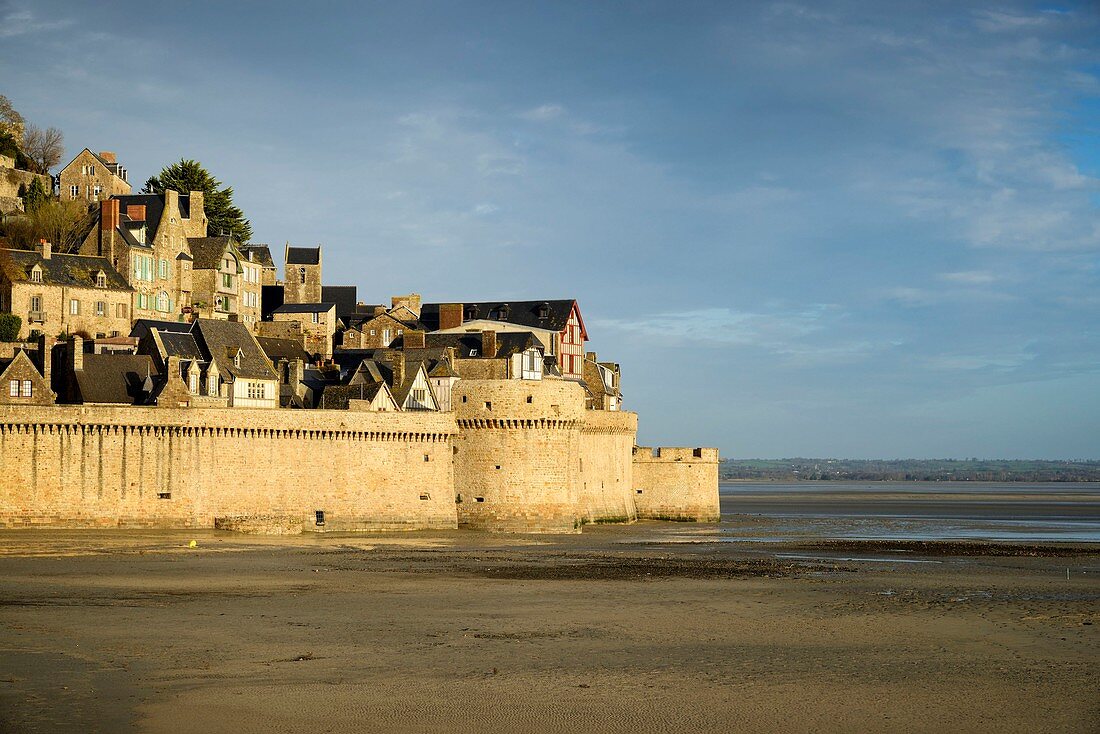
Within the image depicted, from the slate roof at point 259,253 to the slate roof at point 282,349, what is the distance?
14330 millimetres

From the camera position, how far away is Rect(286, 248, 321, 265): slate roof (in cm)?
8344

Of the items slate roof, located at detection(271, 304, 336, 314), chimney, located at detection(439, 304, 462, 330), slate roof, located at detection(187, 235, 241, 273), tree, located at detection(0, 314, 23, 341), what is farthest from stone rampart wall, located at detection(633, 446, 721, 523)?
A: tree, located at detection(0, 314, 23, 341)

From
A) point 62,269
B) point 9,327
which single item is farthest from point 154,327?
point 62,269

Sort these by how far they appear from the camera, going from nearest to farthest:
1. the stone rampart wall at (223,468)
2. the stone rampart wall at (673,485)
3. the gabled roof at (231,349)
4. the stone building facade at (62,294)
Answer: the stone rampart wall at (223,468)
the gabled roof at (231,349)
the stone building facade at (62,294)
the stone rampart wall at (673,485)

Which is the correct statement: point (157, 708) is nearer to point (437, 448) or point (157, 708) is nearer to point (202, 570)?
point (202, 570)

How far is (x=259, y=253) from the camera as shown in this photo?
84.4 meters

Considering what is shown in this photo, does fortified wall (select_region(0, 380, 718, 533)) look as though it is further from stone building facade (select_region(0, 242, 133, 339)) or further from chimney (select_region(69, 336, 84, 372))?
stone building facade (select_region(0, 242, 133, 339))

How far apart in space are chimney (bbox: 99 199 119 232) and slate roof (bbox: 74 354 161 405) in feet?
63.3

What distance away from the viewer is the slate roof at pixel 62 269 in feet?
208

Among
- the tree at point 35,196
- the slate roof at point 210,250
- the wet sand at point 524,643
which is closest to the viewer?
the wet sand at point 524,643

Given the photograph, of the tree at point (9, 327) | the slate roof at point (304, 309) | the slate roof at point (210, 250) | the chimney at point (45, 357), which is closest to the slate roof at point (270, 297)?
the slate roof at point (304, 309)

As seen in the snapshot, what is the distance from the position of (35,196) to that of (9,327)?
1954 centimetres

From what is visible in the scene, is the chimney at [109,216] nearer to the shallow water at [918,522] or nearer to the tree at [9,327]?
the tree at [9,327]

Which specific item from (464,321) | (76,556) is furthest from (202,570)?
(464,321)
